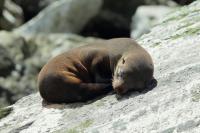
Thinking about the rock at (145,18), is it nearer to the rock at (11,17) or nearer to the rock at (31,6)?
the rock at (31,6)

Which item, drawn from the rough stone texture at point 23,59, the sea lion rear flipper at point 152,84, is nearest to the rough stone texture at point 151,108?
the sea lion rear flipper at point 152,84

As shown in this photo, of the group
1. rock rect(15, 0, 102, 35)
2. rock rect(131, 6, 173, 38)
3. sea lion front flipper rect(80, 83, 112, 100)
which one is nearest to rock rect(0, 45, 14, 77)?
rock rect(131, 6, 173, 38)

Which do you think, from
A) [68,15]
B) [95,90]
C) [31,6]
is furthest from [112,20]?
[95,90]

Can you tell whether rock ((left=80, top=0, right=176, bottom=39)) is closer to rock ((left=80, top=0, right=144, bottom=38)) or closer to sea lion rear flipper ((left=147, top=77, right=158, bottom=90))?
rock ((left=80, top=0, right=144, bottom=38))

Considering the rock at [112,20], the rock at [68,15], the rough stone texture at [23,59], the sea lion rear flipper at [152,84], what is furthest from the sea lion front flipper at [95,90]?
the rock at [112,20]

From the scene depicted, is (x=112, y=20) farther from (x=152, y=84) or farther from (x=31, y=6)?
(x=152, y=84)

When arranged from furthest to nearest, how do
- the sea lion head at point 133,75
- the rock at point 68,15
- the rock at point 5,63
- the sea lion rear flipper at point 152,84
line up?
the rock at point 68,15 < the rock at point 5,63 < the sea lion head at point 133,75 < the sea lion rear flipper at point 152,84

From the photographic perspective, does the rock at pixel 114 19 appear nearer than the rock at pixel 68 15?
No

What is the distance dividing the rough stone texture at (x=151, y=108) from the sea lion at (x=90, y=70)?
0.62 feet

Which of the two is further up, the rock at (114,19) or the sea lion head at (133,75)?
the sea lion head at (133,75)

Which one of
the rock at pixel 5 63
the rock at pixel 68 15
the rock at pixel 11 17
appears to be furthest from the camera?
the rock at pixel 11 17

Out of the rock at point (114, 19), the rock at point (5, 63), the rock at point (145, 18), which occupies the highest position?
the rock at point (5, 63)

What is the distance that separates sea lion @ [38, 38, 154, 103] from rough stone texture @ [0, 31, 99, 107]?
786 centimetres

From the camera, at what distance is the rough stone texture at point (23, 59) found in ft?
59.6
